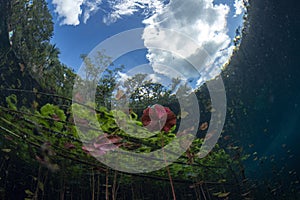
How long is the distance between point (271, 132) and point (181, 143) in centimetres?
1218

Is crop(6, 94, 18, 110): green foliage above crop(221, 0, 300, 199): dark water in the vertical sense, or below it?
below

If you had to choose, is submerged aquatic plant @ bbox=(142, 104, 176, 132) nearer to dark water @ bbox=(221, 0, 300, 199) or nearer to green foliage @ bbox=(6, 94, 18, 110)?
green foliage @ bbox=(6, 94, 18, 110)

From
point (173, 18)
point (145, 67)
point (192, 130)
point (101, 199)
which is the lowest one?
point (101, 199)

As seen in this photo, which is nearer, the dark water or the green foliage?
the green foliage

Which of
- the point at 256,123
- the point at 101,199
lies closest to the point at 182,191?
the point at 101,199

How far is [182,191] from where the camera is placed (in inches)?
259

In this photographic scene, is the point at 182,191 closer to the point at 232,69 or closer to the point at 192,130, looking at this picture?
the point at 192,130

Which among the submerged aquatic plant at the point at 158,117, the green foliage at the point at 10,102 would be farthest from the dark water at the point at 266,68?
the green foliage at the point at 10,102

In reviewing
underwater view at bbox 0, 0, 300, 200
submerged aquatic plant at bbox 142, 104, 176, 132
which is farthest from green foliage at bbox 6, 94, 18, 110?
submerged aquatic plant at bbox 142, 104, 176, 132

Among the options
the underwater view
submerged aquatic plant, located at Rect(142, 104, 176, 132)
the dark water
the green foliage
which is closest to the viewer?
submerged aquatic plant, located at Rect(142, 104, 176, 132)

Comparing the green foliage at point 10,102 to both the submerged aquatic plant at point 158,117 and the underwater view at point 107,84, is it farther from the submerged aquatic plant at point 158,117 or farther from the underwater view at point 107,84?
the submerged aquatic plant at point 158,117

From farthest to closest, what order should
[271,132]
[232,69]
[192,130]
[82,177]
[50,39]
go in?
[271,132], [232,69], [82,177], [192,130], [50,39]

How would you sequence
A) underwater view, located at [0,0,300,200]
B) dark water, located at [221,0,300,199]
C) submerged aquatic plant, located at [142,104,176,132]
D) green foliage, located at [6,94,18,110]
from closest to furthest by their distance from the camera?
submerged aquatic plant, located at [142,104,176,132] < green foliage, located at [6,94,18,110] < underwater view, located at [0,0,300,200] < dark water, located at [221,0,300,199]

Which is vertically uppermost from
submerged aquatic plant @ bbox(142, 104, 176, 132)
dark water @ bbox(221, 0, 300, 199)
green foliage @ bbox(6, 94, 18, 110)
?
dark water @ bbox(221, 0, 300, 199)
